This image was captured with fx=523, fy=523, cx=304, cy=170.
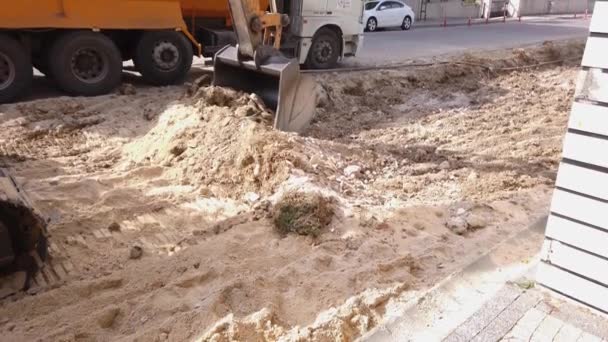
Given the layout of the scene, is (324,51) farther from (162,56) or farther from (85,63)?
(85,63)

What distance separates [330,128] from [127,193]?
11.4ft

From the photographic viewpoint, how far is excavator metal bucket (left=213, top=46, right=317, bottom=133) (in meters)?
7.00

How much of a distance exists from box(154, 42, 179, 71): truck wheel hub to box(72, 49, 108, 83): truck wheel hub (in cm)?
103

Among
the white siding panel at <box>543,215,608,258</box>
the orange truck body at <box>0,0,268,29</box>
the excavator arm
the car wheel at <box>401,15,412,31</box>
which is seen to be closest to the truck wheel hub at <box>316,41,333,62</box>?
the orange truck body at <box>0,0,268,29</box>

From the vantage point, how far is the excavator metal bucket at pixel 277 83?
23.0ft

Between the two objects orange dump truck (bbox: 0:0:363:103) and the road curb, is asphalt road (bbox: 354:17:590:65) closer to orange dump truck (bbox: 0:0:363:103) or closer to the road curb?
orange dump truck (bbox: 0:0:363:103)

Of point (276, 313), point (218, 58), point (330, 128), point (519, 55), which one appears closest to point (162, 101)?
point (218, 58)

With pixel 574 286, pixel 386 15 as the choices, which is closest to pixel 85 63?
pixel 574 286

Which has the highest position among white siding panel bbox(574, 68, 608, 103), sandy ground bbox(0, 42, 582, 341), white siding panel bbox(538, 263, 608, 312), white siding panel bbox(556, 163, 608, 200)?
white siding panel bbox(574, 68, 608, 103)

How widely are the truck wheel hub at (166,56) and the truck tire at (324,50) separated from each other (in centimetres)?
339

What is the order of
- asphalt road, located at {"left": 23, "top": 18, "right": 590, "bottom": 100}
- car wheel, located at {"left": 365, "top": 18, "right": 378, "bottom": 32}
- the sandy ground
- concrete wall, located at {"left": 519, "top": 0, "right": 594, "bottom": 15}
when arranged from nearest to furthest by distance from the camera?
the sandy ground < asphalt road, located at {"left": 23, "top": 18, "right": 590, "bottom": 100} < car wheel, located at {"left": 365, "top": 18, "right": 378, "bottom": 32} < concrete wall, located at {"left": 519, "top": 0, "right": 594, "bottom": 15}

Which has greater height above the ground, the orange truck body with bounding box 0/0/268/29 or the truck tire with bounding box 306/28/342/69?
the orange truck body with bounding box 0/0/268/29

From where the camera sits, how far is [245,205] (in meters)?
5.37

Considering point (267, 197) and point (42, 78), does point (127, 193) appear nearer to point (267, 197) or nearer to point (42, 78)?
point (267, 197)
